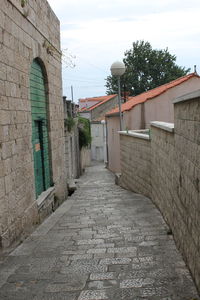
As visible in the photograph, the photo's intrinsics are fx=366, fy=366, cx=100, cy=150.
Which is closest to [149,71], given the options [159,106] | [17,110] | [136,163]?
[159,106]

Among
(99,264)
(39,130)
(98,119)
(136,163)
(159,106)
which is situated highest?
(159,106)

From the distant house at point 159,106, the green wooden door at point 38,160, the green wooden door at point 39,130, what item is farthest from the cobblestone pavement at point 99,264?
the distant house at point 159,106

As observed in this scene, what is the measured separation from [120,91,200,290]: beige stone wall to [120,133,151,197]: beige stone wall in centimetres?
98

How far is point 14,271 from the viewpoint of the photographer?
14.6 feet

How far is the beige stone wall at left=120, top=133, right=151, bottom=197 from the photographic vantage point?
9.35 m

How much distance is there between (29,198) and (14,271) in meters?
2.38

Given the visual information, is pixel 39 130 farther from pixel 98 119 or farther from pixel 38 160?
pixel 98 119

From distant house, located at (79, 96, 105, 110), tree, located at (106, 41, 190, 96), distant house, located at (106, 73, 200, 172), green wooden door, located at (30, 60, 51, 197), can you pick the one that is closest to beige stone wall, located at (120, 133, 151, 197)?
green wooden door, located at (30, 60, 51, 197)

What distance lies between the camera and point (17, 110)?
6.14 meters

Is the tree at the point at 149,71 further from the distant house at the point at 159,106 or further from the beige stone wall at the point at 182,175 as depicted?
the beige stone wall at the point at 182,175

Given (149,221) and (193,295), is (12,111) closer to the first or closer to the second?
(149,221)

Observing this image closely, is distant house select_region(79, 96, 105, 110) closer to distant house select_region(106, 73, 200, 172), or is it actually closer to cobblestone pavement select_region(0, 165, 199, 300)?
distant house select_region(106, 73, 200, 172)

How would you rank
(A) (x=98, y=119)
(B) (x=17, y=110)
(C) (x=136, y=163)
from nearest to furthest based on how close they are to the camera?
(B) (x=17, y=110) < (C) (x=136, y=163) < (A) (x=98, y=119)

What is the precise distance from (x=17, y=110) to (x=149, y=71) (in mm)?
39938
